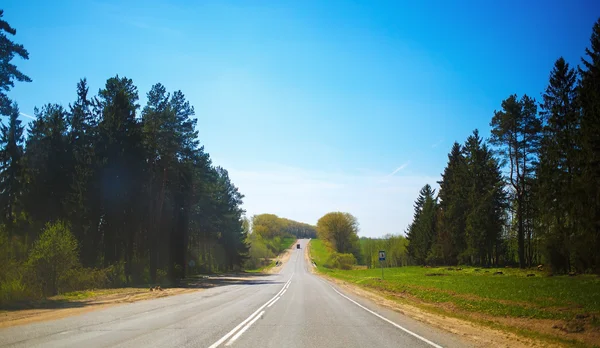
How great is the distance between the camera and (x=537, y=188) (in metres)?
36.0

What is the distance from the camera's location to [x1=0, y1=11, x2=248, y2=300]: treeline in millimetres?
33438

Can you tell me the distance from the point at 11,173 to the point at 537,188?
5415 centimetres

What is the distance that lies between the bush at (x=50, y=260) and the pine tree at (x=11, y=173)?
60.7 feet

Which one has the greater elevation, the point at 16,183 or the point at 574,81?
the point at 574,81

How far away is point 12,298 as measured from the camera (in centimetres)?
1812

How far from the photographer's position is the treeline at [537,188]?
2536 cm

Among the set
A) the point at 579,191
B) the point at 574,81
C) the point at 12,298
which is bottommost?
the point at 12,298

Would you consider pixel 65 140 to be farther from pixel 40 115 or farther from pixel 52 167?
pixel 40 115

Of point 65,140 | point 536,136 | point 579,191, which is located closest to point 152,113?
point 65,140

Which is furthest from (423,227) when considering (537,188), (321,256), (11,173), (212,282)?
(321,256)

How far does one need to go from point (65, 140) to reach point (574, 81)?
50.7 metres

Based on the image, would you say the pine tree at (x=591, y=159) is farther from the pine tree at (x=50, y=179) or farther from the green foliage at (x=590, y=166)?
the pine tree at (x=50, y=179)

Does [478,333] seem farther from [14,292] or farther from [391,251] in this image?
[391,251]

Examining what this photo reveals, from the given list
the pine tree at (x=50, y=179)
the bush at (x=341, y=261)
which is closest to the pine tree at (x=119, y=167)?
the pine tree at (x=50, y=179)
